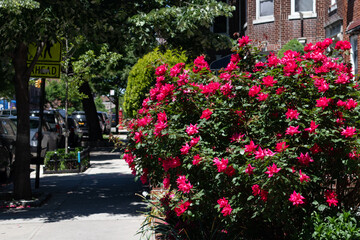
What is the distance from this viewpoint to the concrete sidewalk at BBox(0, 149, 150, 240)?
7359 mm

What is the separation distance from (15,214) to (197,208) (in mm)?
5047

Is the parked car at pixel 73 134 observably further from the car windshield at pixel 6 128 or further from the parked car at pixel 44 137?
the car windshield at pixel 6 128

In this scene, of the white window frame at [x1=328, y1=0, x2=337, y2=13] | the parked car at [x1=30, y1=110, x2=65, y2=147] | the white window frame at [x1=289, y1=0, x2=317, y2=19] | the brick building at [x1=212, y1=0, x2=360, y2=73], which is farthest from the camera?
the parked car at [x1=30, y1=110, x2=65, y2=147]

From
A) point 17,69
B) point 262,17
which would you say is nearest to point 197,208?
point 17,69

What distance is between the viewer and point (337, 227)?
4586 millimetres

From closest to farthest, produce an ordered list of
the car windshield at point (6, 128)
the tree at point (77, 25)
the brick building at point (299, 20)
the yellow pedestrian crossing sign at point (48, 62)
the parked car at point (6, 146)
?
the tree at point (77, 25)
the yellow pedestrian crossing sign at point (48, 62)
the parked car at point (6, 146)
the car windshield at point (6, 128)
the brick building at point (299, 20)

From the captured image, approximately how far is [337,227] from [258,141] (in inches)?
43.0

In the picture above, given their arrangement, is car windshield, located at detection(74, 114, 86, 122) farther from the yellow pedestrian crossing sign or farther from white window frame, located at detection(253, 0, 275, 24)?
the yellow pedestrian crossing sign

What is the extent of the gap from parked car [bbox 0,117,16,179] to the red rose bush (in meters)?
8.47

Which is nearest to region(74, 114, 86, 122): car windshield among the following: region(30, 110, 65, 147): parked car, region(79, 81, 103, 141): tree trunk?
region(79, 81, 103, 141): tree trunk

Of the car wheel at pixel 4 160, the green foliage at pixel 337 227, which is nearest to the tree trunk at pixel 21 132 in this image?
the car wheel at pixel 4 160

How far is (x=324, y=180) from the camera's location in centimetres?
510

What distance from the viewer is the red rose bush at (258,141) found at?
4609 millimetres

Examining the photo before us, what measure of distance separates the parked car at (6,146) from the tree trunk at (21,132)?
277 cm
